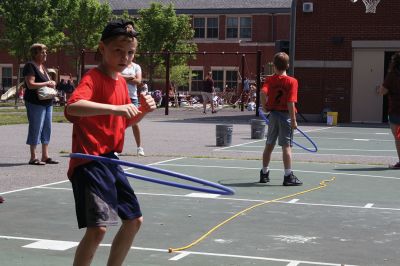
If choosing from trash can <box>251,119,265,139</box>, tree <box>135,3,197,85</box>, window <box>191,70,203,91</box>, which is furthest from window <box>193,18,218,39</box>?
trash can <box>251,119,265,139</box>

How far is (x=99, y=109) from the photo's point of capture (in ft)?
17.8

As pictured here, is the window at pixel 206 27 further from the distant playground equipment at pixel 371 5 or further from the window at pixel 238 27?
the distant playground equipment at pixel 371 5

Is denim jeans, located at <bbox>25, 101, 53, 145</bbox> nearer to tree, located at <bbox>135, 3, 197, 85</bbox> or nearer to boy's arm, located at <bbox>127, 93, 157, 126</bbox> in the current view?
boy's arm, located at <bbox>127, 93, 157, 126</bbox>

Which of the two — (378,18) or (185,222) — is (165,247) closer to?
(185,222)

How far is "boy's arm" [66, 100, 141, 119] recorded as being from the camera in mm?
5414

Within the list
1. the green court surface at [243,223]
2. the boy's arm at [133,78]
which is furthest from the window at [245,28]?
the green court surface at [243,223]

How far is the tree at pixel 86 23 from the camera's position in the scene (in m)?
54.6

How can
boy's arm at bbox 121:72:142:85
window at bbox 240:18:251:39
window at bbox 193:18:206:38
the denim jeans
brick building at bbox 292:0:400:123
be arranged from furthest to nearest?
1. window at bbox 193:18:206:38
2. window at bbox 240:18:251:39
3. brick building at bbox 292:0:400:123
4. boy's arm at bbox 121:72:142:85
5. the denim jeans

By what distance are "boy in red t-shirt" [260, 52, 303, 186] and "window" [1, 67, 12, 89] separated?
55843 millimetres

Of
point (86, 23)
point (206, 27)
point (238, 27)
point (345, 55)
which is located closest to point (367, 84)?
point (345, 55)

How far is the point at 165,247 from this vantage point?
7.59m

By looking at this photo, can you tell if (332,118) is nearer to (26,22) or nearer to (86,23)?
(26,22)

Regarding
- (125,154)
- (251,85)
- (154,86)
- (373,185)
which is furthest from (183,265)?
(154,86)

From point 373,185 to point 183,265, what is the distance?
629 centimetres
